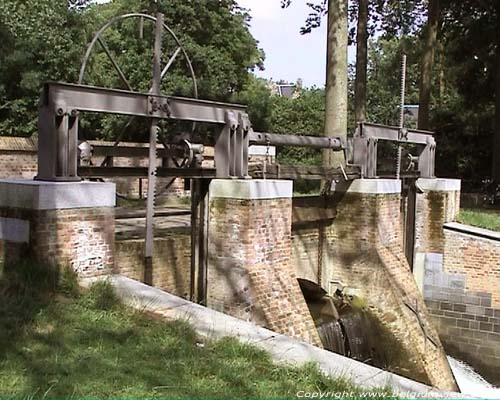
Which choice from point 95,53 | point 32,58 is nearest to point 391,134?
point 32,58

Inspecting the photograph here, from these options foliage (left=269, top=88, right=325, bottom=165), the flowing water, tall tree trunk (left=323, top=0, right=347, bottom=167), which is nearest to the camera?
the flowing water

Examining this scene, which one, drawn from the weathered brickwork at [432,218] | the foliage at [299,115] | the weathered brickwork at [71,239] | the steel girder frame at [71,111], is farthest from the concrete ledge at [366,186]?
the foliage at [299,115]

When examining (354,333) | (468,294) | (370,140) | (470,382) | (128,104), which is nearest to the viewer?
(128,104)

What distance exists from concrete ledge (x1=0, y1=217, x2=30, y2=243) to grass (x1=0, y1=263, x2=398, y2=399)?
0.39 metres

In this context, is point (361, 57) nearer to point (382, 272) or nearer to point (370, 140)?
point (370, 140)

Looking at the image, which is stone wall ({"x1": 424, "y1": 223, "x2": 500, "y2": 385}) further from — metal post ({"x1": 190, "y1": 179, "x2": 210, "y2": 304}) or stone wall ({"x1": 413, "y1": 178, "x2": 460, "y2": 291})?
metal post ({"x1": 190, "y1": 179, "x2": 210, "y2": 304})

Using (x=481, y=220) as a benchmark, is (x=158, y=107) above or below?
above

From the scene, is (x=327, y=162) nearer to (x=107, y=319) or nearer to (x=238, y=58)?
(x=107, y=319)

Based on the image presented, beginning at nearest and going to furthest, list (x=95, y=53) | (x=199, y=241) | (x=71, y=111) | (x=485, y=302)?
(x=71, y=111), (x=199, y=241), (x=485, y=302), (x=95, y=53)

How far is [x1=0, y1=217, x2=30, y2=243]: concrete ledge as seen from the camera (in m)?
6.01

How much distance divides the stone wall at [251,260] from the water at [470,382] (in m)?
4.18

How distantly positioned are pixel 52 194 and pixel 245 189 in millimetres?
2737

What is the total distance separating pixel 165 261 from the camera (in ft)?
26.7

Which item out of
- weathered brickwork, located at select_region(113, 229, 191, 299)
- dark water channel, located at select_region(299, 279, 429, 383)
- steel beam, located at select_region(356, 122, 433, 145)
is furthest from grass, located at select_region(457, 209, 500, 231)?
weathered brickwork, located at select_region(113, 229, 191, 299)
